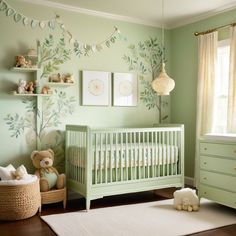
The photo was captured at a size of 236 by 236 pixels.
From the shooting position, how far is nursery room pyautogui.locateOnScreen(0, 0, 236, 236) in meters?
3.10

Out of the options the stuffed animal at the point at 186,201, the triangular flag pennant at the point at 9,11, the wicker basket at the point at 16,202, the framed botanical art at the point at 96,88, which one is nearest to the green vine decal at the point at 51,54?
the framed botanical art at the point at 96,88

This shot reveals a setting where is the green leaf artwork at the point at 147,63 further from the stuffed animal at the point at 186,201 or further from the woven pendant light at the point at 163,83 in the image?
the stuffed animal at the point at 186,201

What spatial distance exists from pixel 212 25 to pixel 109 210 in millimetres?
2680

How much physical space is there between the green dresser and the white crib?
0.51 meters

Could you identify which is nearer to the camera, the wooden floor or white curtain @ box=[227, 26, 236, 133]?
the wooden floor

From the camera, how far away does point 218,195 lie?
327cm

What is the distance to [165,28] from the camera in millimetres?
4789

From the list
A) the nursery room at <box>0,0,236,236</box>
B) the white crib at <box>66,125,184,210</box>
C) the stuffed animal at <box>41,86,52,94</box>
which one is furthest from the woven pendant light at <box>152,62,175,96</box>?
the stuffed animal at <box>41,86,52,94</box>

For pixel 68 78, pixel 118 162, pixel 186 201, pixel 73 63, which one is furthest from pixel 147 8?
pixel 186 201

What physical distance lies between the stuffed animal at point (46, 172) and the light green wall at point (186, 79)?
1.96 meters

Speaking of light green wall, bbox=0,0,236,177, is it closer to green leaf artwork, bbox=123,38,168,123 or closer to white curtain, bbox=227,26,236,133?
green leaf artwork, bbox=123,38,168,123

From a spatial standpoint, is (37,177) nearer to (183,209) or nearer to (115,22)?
(183,209)

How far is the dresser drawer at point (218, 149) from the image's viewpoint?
3.14 metres

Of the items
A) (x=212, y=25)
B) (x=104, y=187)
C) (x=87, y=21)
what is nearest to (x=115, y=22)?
(x=87, y=21)
